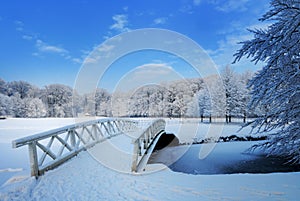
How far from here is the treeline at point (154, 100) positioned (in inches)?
1194

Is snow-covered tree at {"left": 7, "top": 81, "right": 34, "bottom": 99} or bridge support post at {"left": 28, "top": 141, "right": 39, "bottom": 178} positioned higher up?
snow-covered tree at {"left": 7, "top": 81, "right": 34, "bottom": 99}

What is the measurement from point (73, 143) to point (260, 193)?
19.0ft

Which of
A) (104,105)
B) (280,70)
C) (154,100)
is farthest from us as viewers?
(154,100)

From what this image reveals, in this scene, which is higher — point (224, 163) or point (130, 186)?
point (130, 186)

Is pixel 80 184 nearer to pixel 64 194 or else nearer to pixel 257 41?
pixel 64 194

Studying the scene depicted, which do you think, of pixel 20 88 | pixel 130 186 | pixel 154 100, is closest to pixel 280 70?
pixel 130 186

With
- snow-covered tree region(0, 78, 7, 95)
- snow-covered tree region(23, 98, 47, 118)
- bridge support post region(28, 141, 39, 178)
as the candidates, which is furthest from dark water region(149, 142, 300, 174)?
snow-covered tree region(0, 78, 7, 95)

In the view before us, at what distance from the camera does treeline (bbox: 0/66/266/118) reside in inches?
1194

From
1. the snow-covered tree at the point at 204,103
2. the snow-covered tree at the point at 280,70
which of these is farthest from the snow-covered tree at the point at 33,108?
the snow-covered tree at the point at 280,70

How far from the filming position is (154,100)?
42531mm

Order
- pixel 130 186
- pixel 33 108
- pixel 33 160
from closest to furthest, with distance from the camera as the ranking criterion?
pixel 130 186
pixel 33 160
pixel 33 108

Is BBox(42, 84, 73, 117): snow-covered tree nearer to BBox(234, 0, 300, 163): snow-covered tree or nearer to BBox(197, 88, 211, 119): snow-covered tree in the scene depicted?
BBox(197, 88, 211, 119): snow-covered tree

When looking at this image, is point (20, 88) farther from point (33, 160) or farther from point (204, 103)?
point (33, 160)

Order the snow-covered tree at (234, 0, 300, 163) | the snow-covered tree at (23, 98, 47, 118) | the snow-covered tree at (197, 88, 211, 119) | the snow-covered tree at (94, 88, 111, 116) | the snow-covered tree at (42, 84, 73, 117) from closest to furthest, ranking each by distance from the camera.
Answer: the snow-covered tree at (234, 0, 300, 163) → the snow-covered tree at (94, 88, 111, 116) → the snow-covered tree at (197, 88, 211, 119) → the snow-covered tree at (23, 98, 47, 118) → the snow-covered tree at (42, 84, 73, 117)
